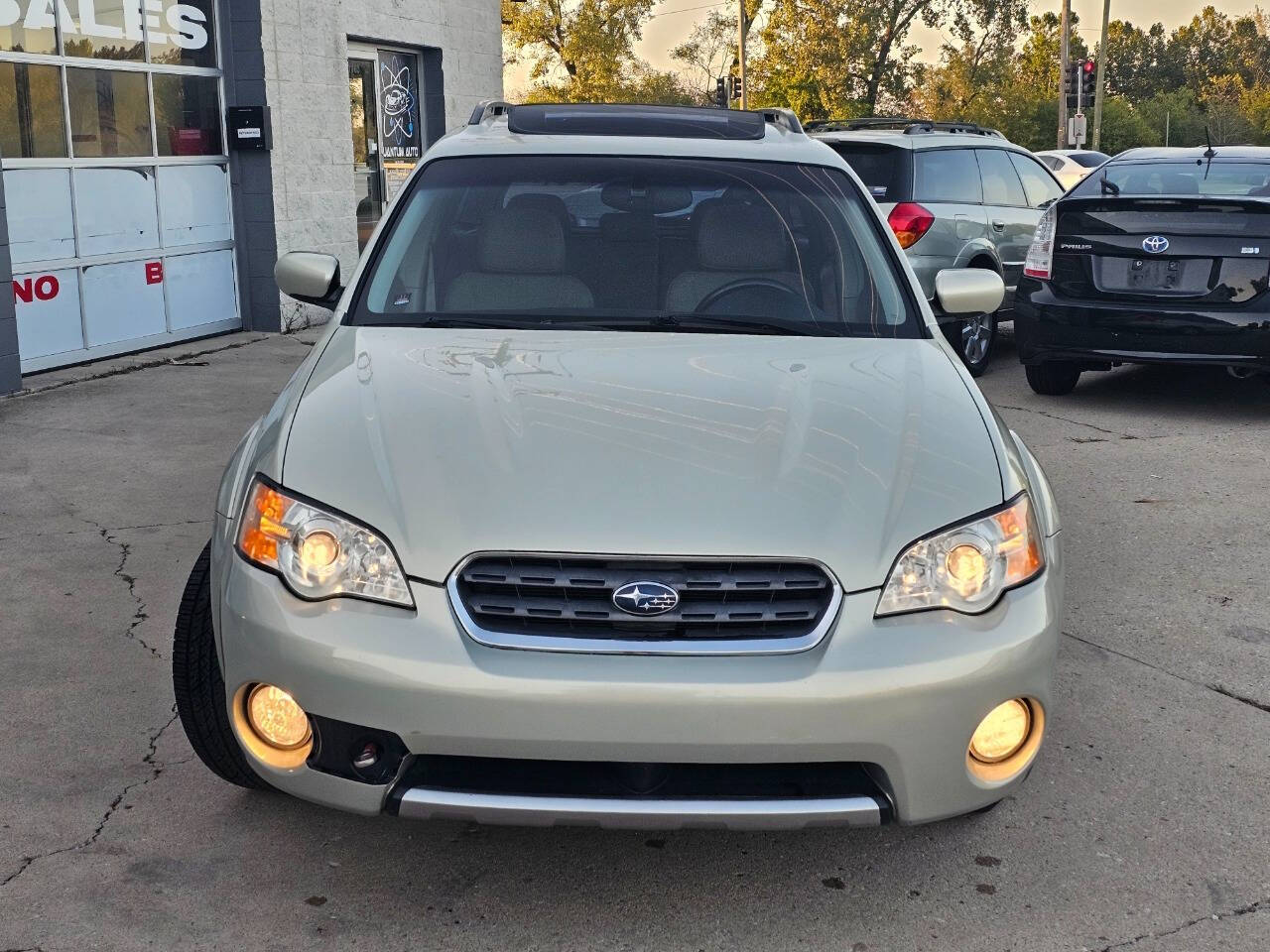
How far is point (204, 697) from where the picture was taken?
10.6ft

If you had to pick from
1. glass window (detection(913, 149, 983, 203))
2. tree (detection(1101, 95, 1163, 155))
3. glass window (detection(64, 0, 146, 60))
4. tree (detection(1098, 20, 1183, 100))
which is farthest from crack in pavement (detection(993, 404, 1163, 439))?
tree (detection(1098, 20, 1183, 100))

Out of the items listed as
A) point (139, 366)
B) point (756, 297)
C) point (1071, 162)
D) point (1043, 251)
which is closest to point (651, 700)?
point (756, 297)

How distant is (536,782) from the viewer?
8.93ft

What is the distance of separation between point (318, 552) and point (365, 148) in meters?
12.1

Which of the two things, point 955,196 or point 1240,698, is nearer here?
point 1240,698

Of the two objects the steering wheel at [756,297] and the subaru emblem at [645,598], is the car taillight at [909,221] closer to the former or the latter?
the steering wheel at [756,297]

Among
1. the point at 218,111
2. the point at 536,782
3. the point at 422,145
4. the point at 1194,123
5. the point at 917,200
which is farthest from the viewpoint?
the point at 1194,123

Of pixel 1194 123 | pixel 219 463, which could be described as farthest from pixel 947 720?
pixel 1194 123

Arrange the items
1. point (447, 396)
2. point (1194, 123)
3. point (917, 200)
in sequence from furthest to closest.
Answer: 1. point (1194, 123)
2. point (917, 200)
3. point (447, 396)

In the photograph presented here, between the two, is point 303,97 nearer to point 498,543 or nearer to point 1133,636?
point 1133,636

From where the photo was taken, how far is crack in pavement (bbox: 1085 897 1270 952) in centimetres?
293

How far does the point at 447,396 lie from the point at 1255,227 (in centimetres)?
617

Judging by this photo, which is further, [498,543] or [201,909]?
[201,909]

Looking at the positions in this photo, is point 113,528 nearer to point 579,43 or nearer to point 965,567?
point 965,567
